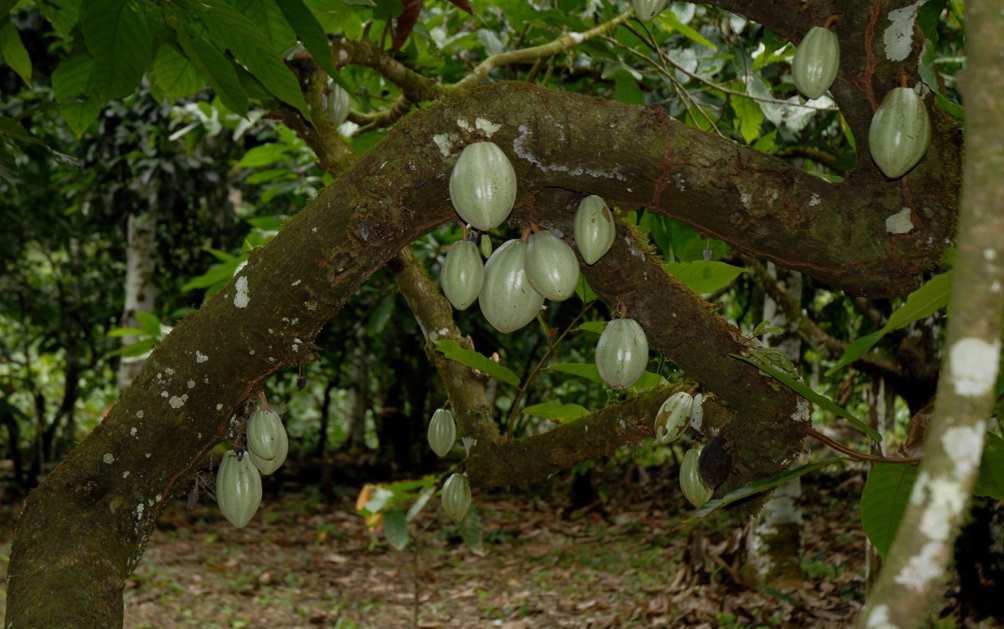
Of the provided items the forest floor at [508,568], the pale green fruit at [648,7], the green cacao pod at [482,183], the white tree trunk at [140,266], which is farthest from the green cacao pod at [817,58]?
the white tree trunk at [140,266]

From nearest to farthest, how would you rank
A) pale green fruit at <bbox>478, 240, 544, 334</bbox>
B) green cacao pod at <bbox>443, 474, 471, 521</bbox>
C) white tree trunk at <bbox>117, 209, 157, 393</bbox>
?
pale green fruit at <bbox>478, 240, 544, 334</bbox>, green cacao pod at <bbox>443, 474, 471, 521</bbox>, white tree trunk at <bbox>117, 209, 157, 393</bbox>

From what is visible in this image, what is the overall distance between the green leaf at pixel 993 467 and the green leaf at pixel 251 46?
3.33 ft

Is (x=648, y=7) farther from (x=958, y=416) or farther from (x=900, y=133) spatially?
(x=958, y=416)

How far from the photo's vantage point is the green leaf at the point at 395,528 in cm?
251

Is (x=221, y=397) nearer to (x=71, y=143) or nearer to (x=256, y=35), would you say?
(x=256, y=35)

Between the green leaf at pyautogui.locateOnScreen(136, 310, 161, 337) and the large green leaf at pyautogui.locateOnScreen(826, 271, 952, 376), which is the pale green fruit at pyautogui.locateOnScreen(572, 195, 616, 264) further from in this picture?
the green leaf at pyautogui.locateOnScreen(136, 310, 161, 337)

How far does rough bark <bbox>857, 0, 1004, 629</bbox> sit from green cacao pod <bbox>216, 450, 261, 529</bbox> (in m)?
1.08

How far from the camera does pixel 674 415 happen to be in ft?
4.54

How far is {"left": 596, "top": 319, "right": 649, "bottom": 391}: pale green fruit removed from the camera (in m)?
1.25

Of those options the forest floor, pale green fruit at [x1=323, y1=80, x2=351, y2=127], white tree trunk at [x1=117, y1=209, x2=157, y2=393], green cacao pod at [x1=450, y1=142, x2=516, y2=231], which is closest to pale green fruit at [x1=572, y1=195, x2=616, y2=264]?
green cacao pod at [x1=450, y1=142, x2=516, y2=231]

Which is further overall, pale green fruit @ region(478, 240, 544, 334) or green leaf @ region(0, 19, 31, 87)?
green leaf @ region(0, 19, 31, 87)

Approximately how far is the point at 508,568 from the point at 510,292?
3.90m

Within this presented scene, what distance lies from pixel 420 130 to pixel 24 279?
5.83 meters

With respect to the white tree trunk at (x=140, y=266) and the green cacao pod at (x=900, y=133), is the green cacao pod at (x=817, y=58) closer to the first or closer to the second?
the green cacao pod at (x=900, y=133)
